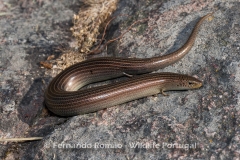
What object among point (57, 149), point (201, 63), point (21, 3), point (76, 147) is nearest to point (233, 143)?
point (201, 63)

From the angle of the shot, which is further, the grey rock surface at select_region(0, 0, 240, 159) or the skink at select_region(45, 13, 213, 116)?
the skink at select_region(45, 13, 213, 116)

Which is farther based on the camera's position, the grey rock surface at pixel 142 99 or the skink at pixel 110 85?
the skink at pixel 110 85

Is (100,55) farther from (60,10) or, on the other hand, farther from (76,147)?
(76,147)

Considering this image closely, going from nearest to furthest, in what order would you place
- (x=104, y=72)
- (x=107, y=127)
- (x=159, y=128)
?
(x=159, y=128) → (x=107, y=127) → (x=104, y=72)
